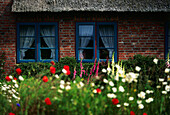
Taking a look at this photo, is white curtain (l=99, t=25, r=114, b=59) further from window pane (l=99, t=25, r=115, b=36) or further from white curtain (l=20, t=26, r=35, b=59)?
white curtain (l=20, t=26, r=35, b=59)

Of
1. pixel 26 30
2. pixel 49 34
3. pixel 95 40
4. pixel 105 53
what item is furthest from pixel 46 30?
pixel 105 53

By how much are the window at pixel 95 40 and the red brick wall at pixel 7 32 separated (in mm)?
2354

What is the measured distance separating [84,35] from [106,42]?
2.82 feet

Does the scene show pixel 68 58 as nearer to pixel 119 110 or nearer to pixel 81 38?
pixel 81 38

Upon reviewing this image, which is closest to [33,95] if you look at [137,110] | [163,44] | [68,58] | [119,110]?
[119,110]

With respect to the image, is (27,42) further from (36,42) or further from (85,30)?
(85,30)

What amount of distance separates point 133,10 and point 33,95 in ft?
17.4

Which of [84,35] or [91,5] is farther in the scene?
[84,35]

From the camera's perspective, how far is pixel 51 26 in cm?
778

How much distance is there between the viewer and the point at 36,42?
7.72m

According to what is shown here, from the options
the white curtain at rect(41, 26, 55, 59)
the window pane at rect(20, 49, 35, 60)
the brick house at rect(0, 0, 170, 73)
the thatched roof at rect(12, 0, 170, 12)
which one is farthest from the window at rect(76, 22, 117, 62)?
the window pane at rect(20, 49, 35, 60)

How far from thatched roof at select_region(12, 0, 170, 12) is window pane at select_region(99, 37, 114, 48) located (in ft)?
3.61

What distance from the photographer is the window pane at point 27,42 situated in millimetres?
7809

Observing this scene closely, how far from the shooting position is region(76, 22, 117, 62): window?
7656mm
